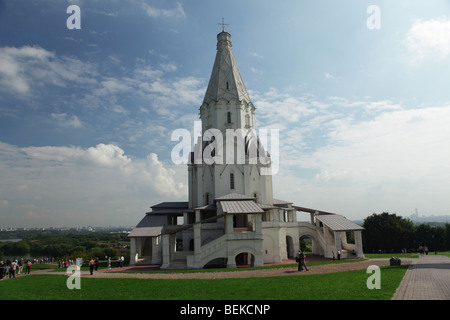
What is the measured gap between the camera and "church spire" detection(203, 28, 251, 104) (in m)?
36.7

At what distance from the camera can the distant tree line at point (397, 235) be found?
161ft

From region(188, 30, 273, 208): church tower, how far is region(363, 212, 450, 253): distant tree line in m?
26.7

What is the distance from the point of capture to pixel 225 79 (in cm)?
3728

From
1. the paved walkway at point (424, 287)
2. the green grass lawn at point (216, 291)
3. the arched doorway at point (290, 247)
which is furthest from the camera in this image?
the arched doorway at point (290, 247)

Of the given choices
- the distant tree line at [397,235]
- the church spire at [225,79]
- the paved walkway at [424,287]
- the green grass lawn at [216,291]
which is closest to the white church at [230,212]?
the church spire at [225,79]

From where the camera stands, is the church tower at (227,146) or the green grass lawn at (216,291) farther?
the church tower at (227,146)

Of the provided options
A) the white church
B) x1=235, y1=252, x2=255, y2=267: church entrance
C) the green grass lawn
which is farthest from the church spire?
the green grass lawn

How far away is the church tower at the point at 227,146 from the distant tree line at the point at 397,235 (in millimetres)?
26660

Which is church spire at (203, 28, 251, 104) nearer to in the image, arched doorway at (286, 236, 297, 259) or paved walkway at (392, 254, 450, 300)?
arched doorway at (286, 236, 297, 259)

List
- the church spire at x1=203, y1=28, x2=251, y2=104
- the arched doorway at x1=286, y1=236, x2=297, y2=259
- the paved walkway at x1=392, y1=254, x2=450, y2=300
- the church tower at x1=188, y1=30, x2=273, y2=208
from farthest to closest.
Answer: the church spire at x1=203, y1=28, x2=251, y2=104 < the church tower at x1=188, y1=30, x2=273, y2=208 < the arched doorway at x1=286, y1=236, x2=297, y2=259 < the paved walkway at x1=392, y1=254, x2=450, y2=300

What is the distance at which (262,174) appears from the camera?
35281 millimetres

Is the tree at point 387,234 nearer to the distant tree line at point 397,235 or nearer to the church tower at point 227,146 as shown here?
the distant tree line at point 397,235

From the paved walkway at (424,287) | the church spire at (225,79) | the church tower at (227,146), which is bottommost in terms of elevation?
the paved walkway at (424,287)
